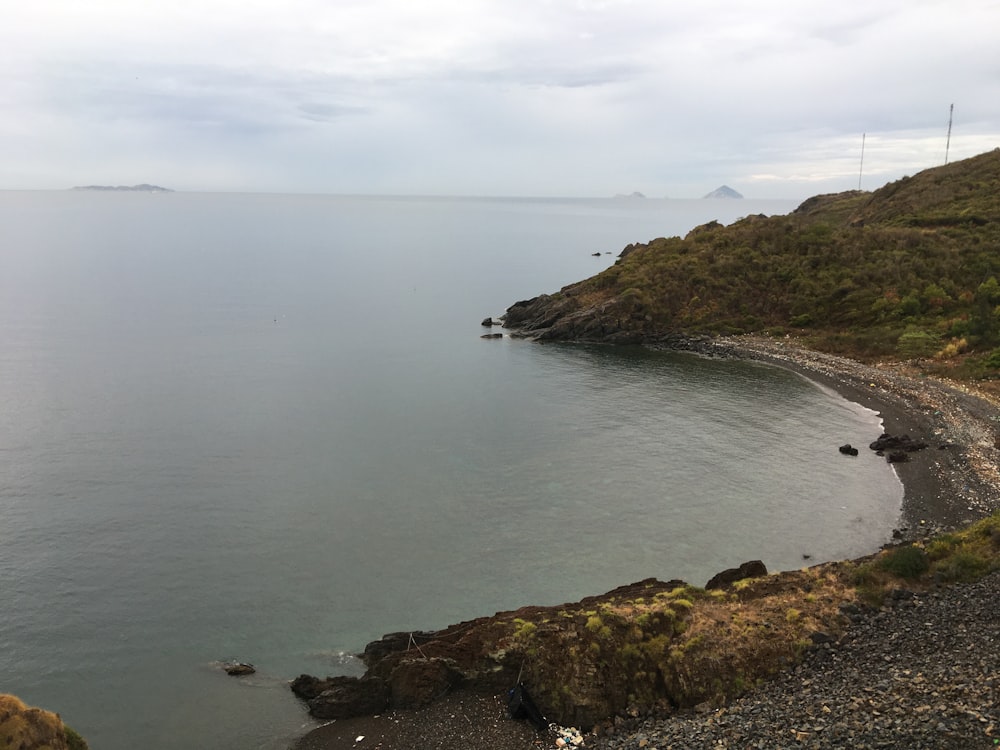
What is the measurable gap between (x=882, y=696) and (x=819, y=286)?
79.1 m

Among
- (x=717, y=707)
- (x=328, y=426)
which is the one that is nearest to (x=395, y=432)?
(x=328, y=426)

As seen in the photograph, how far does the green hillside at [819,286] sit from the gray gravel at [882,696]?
5399cm

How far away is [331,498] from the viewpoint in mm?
43625

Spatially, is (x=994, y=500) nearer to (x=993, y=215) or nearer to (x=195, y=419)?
(x=195, y=419)

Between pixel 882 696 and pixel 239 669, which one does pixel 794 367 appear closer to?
pixel 882 696

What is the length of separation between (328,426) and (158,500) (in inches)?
653

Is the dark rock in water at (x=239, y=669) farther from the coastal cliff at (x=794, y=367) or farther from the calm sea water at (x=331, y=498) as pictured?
the coastal cliff at (x=794, y=367)

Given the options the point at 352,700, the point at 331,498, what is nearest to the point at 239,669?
the point at 352,700

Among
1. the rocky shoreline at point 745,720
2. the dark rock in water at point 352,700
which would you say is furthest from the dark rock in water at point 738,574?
the dark rock in water at point 352,700

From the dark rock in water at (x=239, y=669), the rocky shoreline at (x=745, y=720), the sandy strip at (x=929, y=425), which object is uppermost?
the sandy strip at (x=929, y=425)

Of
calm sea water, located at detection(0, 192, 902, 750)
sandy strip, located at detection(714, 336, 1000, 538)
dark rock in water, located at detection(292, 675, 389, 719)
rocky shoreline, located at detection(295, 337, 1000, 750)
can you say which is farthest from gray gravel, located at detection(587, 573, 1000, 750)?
sandy strip, located at detection(714, 336, 1000, 538)

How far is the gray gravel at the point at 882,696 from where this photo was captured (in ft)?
59.2

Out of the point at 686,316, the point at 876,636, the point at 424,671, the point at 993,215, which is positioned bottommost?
the point at 424,671

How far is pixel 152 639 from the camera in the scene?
29547 mm
